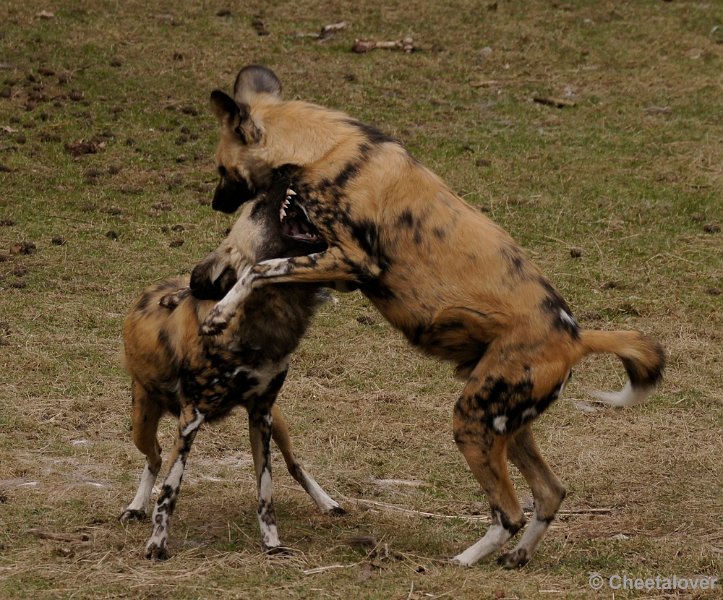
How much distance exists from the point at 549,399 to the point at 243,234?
164cm

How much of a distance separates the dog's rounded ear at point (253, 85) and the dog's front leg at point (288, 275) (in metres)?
1.03

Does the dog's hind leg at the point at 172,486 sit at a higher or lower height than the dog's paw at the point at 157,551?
higher

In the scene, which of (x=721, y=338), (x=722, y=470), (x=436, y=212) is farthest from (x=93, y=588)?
(x=721, y=338)

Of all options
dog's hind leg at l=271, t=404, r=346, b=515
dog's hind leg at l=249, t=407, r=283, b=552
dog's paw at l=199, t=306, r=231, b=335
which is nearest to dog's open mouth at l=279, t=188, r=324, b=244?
dog's paw at l=199, t=306, r=231, b=335

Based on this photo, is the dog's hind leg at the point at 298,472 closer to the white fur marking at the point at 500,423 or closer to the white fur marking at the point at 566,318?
the white fur marking at the point at 500,423

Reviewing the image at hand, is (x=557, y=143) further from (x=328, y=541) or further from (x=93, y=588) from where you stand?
(x=93, y=588)

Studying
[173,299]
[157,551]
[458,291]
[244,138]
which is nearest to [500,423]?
[458,291]

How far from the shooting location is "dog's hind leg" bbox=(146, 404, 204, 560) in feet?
18.6

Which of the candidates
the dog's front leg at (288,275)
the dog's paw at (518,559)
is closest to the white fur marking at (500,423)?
the dog's paw at (518,559)

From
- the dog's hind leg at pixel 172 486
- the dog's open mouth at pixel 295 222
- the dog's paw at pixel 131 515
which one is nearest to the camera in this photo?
the dog's hind leg at pixel 172 486

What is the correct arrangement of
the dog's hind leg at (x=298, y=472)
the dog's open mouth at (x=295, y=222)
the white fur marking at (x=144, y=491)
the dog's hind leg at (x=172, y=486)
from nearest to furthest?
the dog's hind leg at (x=172, y=486) → the dog's open mouth at (x=295, y=222) → the white fur marking at (x=144, y=491) → the dog's hind leg at (x=298, y=472)

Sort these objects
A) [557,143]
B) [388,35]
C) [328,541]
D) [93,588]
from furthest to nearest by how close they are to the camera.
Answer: [388,35] → [557,143] → [328,541] → [93,588]

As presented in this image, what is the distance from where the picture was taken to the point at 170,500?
19.0ft

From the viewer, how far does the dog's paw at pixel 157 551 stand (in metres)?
5.63
